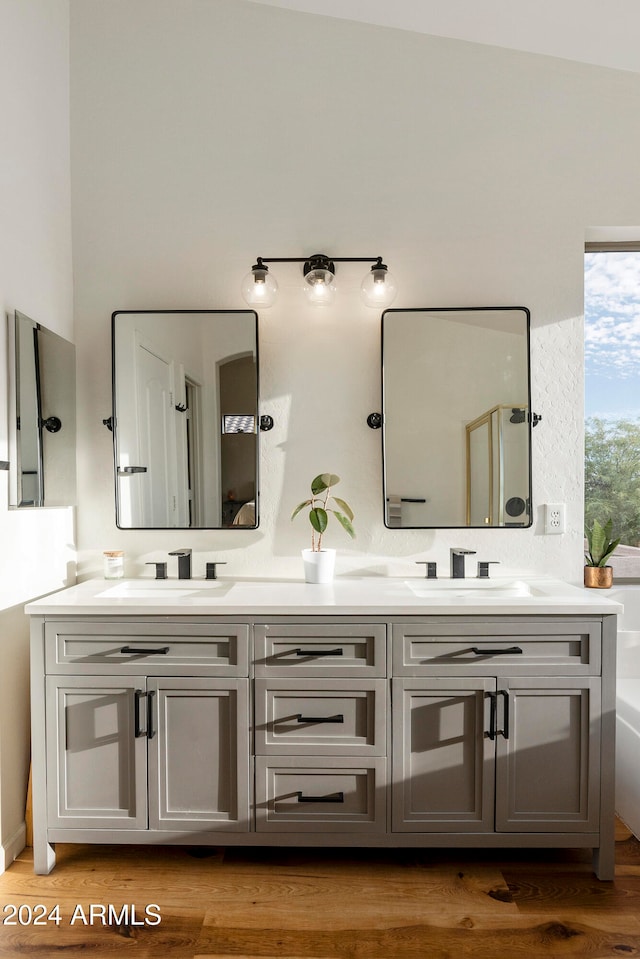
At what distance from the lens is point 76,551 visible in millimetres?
2459

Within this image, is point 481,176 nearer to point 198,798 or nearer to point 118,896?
point 198,798

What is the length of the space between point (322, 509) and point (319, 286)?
837 millimetres

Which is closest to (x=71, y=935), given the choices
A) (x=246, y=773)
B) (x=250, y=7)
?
(x=246, y=773)

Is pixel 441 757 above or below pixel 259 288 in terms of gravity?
below

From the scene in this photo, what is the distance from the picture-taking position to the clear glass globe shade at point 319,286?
7.65 feet

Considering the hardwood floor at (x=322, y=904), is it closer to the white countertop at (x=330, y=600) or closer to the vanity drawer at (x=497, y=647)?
the vanity drawer at (x=497, y=647)

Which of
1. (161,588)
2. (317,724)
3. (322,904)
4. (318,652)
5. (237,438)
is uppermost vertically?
(237,438)

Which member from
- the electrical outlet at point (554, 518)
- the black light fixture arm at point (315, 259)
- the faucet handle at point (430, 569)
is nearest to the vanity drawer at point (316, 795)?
the faucet handle at point (430, 569)

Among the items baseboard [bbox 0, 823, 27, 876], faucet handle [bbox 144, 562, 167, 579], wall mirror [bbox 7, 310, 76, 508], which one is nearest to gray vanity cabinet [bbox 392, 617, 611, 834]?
faucet handle [bbox 144, 562, 167, 579]

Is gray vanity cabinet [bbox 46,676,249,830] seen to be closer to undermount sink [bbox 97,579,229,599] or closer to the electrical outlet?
undermount sink [bbox 97,579,229,599]

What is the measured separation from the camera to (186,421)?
2430 mm

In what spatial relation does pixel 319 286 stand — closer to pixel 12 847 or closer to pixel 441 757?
pixel 441 757

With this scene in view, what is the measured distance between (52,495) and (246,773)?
3.85ft

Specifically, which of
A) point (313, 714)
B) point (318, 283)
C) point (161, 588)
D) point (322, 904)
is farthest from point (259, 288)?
point (322, 904)
